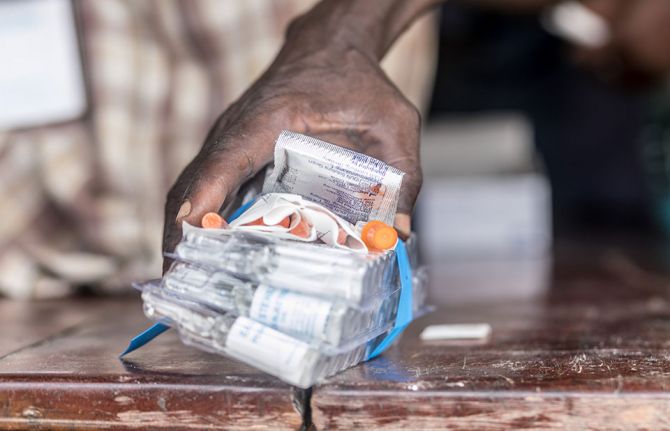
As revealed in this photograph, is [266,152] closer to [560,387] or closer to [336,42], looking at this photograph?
[336,42]

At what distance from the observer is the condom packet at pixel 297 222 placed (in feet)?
1.95

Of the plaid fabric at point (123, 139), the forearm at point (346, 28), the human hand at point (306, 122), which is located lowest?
the plaid fabric at point (123, 139)

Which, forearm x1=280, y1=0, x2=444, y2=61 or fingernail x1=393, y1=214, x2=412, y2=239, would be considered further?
forearm x1=280, y1=0, x2=444, y2=61

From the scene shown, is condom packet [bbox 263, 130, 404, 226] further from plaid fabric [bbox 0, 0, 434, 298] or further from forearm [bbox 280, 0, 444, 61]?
plaid fabric [bbox 0, 0, 434, 298]

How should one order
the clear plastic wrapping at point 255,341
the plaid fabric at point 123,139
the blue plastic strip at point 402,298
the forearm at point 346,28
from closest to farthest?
the clear plastic wrapping at point 255,341, the blue plastic strip at point 402,298, the forearm at point 346,28, the plaid fabric at point 123,139

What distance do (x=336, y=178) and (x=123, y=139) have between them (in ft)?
2.70

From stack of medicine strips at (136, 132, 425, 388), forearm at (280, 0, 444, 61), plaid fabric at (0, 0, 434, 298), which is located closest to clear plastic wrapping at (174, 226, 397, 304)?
stack of medicine strips at (136, 132, 425, 388)

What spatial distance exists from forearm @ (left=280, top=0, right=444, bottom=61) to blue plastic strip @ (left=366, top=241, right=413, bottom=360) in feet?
0.72

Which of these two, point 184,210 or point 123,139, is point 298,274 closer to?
point 184,210

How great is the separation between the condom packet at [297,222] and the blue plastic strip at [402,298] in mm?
52

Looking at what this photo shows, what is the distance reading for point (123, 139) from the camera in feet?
4.52

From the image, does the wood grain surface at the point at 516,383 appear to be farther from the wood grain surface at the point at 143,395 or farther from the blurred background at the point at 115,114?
the blurred background at the point at 115,114

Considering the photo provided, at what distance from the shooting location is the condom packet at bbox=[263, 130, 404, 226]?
633mm

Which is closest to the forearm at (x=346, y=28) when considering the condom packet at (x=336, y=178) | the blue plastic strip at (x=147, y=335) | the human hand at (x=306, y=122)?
the human hand at (x=306, y=122)
